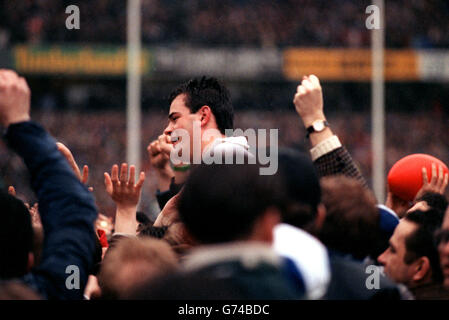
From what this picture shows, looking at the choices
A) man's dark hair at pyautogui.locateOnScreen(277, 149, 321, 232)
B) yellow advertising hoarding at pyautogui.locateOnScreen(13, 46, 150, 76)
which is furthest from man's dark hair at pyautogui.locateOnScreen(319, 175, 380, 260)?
yellow advertising hoarding at pyautogui.locateOnScreen(13, 46, 150, 76)

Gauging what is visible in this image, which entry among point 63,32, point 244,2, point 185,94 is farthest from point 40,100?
point 185,94

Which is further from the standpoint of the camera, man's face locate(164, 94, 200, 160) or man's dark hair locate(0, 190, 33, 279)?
man's face locate(164, 94, 200, 160)

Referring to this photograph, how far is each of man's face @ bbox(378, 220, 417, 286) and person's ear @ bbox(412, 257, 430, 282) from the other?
0.05 ft

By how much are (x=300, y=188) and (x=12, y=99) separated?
0.86 m

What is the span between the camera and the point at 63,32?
625 inches

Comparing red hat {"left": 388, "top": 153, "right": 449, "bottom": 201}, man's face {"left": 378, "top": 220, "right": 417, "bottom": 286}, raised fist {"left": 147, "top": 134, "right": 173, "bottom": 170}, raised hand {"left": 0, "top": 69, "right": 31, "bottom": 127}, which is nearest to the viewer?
raised hand {"left": 0, "top": 69, "right": 31, "bottom": 127}

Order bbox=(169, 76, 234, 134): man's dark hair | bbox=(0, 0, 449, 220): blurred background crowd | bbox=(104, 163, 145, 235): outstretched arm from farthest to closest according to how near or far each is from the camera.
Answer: bbox=(0, 0, 449, 220): blurred background crowd, bbox=(169, 76, 234, 134): man's dark hair, bbox=(104, 163, 145, 235): outstretched arm

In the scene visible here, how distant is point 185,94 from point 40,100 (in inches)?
526

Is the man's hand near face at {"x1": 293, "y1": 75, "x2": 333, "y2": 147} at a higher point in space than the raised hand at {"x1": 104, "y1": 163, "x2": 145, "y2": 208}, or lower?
higher

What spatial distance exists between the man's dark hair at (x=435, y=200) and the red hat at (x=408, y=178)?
268 millimetres

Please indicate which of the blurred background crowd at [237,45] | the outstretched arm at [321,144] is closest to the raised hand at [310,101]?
the outstretched arm at [321,144]

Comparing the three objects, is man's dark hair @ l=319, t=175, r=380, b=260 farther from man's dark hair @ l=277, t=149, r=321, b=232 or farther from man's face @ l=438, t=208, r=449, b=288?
man's face @ l=438, t=208, r=449, b=288

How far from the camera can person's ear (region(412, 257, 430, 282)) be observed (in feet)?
9.11

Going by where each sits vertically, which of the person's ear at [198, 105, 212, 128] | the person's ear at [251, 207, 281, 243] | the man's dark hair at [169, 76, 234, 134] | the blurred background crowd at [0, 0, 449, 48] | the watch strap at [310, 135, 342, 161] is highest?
the blurred background crowd at [0, 0, 449, 48]
